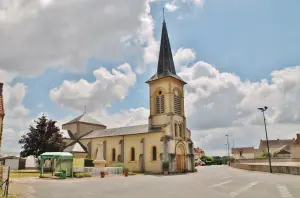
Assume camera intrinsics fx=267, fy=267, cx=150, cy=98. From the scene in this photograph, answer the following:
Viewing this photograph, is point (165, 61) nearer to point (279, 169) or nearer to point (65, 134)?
point (279, 169)

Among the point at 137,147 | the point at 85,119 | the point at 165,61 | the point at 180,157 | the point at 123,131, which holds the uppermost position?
the point at 165,61

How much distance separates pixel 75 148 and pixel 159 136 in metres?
17.0

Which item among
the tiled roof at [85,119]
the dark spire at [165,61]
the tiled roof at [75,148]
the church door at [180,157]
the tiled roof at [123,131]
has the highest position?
the dark spire at [165,61]

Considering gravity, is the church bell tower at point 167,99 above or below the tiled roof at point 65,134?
above

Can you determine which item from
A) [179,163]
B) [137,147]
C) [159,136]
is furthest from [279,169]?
[137,147]

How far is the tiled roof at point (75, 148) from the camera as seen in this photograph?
46.4 metres

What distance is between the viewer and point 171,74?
4369 centimetres

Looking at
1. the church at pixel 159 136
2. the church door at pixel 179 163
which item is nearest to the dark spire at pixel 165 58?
the church at pixel 159 136

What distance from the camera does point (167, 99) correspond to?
41.9 m

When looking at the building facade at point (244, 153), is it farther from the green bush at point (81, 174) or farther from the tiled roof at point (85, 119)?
the green bush at point (81, 174)

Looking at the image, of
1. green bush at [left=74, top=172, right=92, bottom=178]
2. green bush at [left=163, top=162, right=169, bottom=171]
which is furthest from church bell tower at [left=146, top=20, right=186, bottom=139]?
green bush at [left=74, top=172, right=92, bottom=178]

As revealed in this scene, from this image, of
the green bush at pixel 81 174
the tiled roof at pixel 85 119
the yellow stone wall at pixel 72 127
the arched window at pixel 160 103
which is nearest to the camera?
the green bush at pixel 81 174

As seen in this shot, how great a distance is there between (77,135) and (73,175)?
2539 centimetres

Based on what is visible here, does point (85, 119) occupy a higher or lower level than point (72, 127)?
higher
